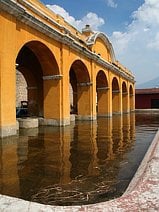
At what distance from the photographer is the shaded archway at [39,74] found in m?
15.8

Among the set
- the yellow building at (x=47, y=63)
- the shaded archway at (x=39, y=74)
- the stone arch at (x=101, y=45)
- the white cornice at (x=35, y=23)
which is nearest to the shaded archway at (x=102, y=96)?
the yellow building at (x=47, y=63)

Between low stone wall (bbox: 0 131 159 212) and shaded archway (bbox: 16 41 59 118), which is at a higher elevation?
shaded archway (bbox: 16 41 59 118)

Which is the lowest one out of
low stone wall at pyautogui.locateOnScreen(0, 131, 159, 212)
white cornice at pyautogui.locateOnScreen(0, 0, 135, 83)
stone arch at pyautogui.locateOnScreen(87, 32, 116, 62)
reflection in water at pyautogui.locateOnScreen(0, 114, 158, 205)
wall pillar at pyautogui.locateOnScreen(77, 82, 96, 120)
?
reflection in water at pyautogui.locateOnScreen(0, 114, 158, 205)

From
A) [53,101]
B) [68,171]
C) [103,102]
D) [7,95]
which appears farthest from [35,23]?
[103,102]

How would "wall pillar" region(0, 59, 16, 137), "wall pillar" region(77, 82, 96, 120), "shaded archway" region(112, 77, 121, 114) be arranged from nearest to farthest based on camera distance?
1. "wall pillar" region(0, 59, 16, 137)
2. "wall pillar" region(77, 82, 96, 120)
3. "shaded archway" region(112, 77, 121, 114)

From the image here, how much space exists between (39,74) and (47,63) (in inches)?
157

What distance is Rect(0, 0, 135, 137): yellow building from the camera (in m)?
11.4

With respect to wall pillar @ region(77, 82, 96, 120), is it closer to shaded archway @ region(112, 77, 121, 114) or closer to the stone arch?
the stone arch

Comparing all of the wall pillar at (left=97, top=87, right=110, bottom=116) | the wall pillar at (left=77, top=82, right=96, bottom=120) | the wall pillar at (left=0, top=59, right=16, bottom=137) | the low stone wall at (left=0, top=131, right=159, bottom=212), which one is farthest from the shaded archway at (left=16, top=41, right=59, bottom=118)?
the low stone wall at (left=0, top=131, right=159, bottom=212)

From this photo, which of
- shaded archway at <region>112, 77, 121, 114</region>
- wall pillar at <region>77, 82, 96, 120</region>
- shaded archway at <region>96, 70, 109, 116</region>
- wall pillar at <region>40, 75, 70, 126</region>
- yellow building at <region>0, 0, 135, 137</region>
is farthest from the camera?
shaded archway at <region>112, 77, 121, 114</region>

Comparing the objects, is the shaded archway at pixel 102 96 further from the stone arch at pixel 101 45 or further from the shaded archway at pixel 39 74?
the shaded archway at pixel 39 74

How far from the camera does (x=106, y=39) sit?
2803 cm

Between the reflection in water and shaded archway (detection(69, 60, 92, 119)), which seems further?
shaded archway (detection(69, 60, 92, 119))

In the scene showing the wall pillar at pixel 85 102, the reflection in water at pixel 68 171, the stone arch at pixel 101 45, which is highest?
the stone arch at pixel 101 45
